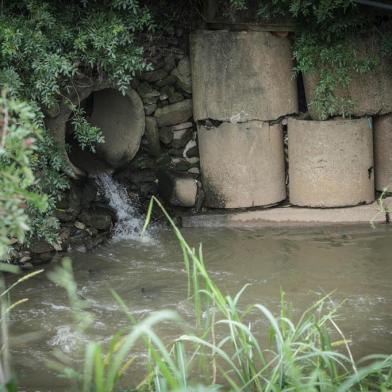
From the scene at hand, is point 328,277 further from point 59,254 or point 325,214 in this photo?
point 59,254

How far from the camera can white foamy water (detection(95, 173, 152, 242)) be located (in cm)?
674


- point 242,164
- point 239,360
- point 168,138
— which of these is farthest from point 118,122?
point 239,360

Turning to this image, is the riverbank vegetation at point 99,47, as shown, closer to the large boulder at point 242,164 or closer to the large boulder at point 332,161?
the large boulder at point 332,161

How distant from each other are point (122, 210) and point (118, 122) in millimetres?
850

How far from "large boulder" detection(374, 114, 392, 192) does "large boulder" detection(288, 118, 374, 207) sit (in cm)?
12

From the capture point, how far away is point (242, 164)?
6.82 metres

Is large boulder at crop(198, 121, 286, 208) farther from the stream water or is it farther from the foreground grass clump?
the foreground grass clump

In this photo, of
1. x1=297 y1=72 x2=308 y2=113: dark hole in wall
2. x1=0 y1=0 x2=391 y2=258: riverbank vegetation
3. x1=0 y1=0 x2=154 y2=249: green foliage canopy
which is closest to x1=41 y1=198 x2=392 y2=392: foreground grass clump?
x1=0 y1=0 x2=154 y2=249: green foliage canopy

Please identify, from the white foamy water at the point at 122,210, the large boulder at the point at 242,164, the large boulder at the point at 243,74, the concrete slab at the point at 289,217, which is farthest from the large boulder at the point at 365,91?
the white foamy water at the point at 122,210

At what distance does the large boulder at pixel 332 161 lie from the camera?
6672mm

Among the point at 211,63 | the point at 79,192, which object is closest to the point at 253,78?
the point at 211,63

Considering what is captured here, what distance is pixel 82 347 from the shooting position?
4.59 m

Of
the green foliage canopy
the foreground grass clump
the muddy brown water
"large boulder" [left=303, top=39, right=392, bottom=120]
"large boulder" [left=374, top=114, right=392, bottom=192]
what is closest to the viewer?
the foreground grass clump

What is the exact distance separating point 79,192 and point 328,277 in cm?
232
